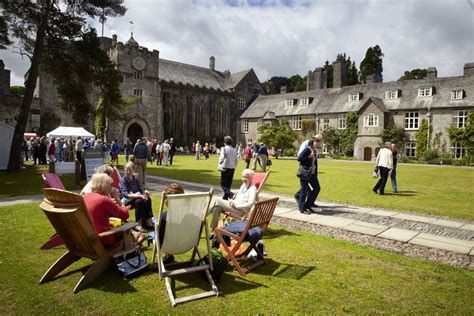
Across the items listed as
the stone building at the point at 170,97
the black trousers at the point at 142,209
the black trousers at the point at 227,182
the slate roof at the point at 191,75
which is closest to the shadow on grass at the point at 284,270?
the black trousers at the point at 142,209

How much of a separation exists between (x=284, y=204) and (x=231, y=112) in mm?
49515

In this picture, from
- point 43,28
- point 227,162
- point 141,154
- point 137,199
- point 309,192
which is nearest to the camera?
point 137,199

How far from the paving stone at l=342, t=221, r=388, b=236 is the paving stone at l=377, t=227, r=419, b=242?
0.14 meters

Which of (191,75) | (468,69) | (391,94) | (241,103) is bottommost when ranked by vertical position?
(391,94)

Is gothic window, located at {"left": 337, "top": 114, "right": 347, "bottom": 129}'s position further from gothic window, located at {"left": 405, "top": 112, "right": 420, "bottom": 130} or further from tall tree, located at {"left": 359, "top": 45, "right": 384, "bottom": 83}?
tall tree, located at {"left": 359, "top": 45, "right": 384, "bottom": 83}

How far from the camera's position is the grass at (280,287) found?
3898 mm

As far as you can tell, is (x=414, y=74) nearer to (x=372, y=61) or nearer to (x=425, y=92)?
(x=372, y=61)

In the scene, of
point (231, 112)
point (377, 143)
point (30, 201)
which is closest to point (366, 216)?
point (30, 201)

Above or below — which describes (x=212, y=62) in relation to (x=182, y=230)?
above

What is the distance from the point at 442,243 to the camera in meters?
6.62

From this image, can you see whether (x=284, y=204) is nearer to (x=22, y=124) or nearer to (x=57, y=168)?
(x=57, y=168)

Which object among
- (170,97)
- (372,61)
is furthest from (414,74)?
(170,97)

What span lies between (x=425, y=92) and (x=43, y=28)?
131ft

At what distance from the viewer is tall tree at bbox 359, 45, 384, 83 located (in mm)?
71062
